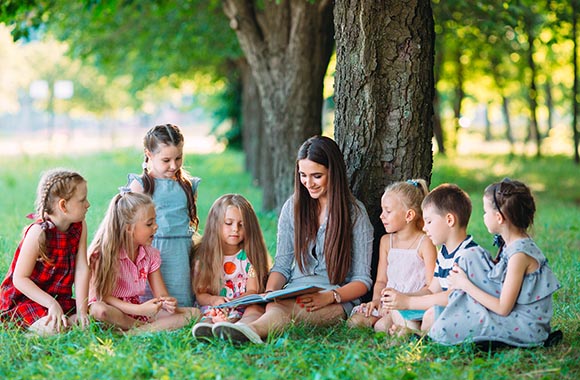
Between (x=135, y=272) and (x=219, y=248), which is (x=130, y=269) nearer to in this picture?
(x=135, y=272)

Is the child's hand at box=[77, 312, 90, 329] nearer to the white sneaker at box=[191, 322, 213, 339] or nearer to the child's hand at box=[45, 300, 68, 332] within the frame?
the child's hand at box=[45, 300, 68, 332]

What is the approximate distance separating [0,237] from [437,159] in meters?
17.1

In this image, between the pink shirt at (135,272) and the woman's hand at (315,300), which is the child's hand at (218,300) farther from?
the woman's hand at (315,300)

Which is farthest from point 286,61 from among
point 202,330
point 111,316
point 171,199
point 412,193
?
point 202,330

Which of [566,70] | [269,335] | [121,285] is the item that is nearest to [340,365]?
[269,335]

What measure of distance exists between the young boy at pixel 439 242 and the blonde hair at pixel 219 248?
1.12m

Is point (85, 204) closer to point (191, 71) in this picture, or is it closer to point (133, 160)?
point (191, 71)

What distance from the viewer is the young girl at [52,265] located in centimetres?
540

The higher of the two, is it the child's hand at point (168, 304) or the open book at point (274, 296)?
the open book at point (274, 296)

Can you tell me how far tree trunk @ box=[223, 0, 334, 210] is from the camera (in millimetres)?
9758

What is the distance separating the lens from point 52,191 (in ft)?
17.9

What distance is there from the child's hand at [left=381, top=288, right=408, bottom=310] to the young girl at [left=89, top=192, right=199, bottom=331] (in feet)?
4.49

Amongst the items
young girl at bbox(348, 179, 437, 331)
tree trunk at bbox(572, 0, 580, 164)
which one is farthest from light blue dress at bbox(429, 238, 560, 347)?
tree trunk at bbox(572, 0, 580, 164)

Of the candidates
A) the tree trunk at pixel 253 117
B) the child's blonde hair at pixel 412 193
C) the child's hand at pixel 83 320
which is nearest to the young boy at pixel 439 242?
the child's blonde hair at pixel 412 193
